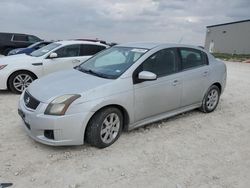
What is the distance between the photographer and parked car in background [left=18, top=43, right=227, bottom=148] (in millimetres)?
3852

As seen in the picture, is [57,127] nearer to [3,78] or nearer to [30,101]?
[30,101]

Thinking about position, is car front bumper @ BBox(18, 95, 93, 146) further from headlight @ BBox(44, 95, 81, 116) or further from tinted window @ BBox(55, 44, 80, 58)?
tinted window @ BBox(55, 44, 80, 58)

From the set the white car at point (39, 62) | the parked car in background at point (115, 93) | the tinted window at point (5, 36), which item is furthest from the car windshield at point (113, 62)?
the tinted window at point (5, 36)

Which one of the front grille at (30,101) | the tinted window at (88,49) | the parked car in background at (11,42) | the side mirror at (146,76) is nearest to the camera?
the front grille at (30,101)

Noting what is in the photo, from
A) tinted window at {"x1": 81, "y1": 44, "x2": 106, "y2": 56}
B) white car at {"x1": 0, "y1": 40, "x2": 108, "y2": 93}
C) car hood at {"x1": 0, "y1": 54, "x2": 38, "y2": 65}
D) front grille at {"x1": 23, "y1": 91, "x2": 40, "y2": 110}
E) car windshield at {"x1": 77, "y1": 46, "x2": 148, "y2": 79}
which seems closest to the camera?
front grille at {"x1": 23, "y1": 91, "x2": 40, "y2": 110}

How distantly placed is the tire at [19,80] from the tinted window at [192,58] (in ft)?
13.8

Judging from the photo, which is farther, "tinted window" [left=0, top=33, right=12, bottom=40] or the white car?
"tinted window" [left=0, top=33, right=12, bottom=40]

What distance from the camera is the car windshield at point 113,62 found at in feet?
15.0

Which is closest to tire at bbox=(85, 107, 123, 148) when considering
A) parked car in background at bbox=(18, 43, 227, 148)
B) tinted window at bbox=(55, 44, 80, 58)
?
parked car in background at bbox=(18, 43, 227, 148)

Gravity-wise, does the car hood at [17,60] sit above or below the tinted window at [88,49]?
below

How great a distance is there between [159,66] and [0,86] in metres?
4.41

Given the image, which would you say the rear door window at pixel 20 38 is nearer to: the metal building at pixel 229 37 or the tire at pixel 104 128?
the tire at pixel 104 128

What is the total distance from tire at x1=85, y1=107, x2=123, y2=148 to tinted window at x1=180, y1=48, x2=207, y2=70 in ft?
5.99

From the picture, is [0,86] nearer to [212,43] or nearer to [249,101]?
[249,101]
